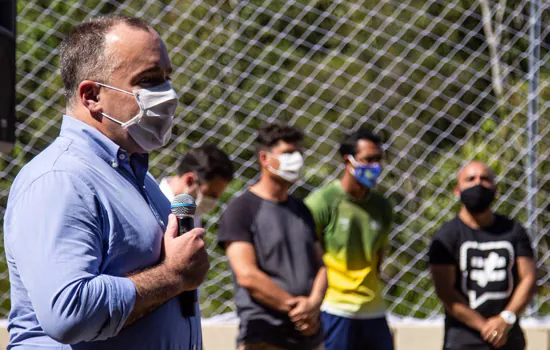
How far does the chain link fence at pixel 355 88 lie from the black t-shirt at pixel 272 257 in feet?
5.15

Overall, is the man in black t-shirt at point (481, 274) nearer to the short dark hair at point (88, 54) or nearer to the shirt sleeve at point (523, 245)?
the shirt sleeve at point (523, 245)

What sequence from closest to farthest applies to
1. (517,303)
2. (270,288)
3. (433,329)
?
(270,288) < (517,303) < (433,329)

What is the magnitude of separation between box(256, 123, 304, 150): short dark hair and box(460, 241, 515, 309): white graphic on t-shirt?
1154 millimetres

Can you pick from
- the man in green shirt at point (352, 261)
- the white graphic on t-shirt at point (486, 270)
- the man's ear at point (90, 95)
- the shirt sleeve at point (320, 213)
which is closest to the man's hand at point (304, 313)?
the man in green shirt at point (352, 261)

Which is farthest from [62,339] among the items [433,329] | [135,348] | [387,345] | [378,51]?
[378,51]

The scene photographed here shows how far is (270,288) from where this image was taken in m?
4.92

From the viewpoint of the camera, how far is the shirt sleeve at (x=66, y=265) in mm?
2043

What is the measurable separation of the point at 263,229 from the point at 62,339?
304 centimetres

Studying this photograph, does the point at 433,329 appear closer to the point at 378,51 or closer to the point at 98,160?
the point at 378,51

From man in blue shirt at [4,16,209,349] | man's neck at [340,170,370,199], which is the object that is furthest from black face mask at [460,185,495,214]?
man in blue shirt at [4,16,209,349]

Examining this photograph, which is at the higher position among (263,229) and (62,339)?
(62,339)

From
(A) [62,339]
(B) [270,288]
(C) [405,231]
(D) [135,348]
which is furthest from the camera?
(C) [405,231]

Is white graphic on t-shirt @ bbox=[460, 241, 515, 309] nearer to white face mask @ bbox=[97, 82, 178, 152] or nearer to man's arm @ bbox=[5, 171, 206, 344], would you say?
white face mask @ bbox=[97, 82, 178, 152]

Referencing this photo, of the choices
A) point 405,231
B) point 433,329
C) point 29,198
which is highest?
point 29,198
